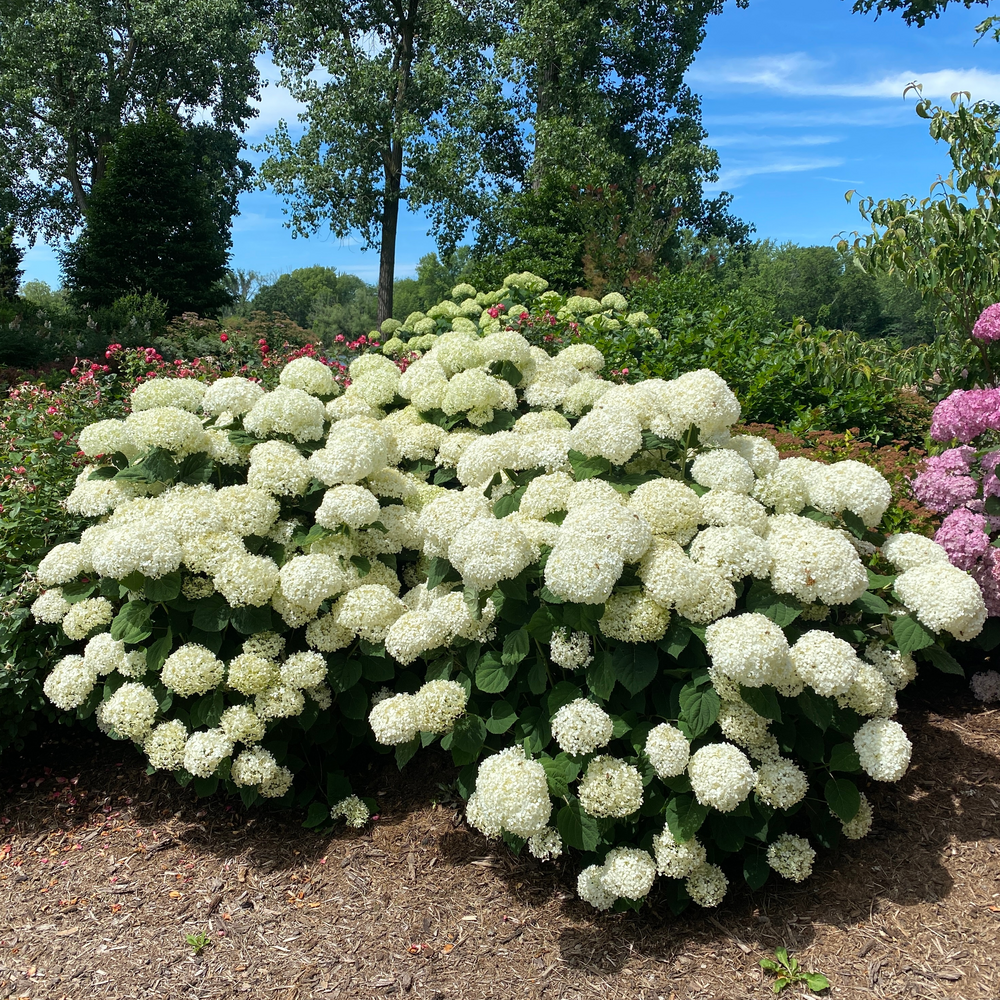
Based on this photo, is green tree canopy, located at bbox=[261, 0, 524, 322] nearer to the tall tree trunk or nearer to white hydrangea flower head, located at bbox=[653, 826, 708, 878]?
the tall tree trunk

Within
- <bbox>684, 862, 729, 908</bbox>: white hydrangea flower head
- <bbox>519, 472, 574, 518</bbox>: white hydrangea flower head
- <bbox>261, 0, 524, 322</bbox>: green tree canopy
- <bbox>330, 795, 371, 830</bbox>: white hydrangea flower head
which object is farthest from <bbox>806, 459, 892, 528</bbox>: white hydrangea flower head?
<bbox>261, 0, 524, 322</bbox>: green tree canopy

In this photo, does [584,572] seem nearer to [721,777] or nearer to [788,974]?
[721,777]

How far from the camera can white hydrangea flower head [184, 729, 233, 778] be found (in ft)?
10.9

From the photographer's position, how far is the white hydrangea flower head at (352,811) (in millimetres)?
3680

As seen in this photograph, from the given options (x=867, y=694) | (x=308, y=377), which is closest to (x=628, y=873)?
(x=867, y=694)

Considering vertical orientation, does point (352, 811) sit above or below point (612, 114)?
below

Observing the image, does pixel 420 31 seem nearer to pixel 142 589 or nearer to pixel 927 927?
pixel 142 589

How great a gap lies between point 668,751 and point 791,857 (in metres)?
0.75

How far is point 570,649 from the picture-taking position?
282 cm

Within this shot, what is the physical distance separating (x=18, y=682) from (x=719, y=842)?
3445 millimetres

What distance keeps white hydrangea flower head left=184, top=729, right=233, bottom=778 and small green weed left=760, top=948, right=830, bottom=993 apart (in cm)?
A: 229

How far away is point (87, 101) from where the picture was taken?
80.0ft

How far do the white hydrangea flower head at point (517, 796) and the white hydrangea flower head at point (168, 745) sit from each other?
4.85ft

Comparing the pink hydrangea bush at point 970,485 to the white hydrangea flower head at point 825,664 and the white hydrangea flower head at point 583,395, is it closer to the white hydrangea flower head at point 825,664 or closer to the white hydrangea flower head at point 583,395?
the white hydrangea flower head at point 825,664
